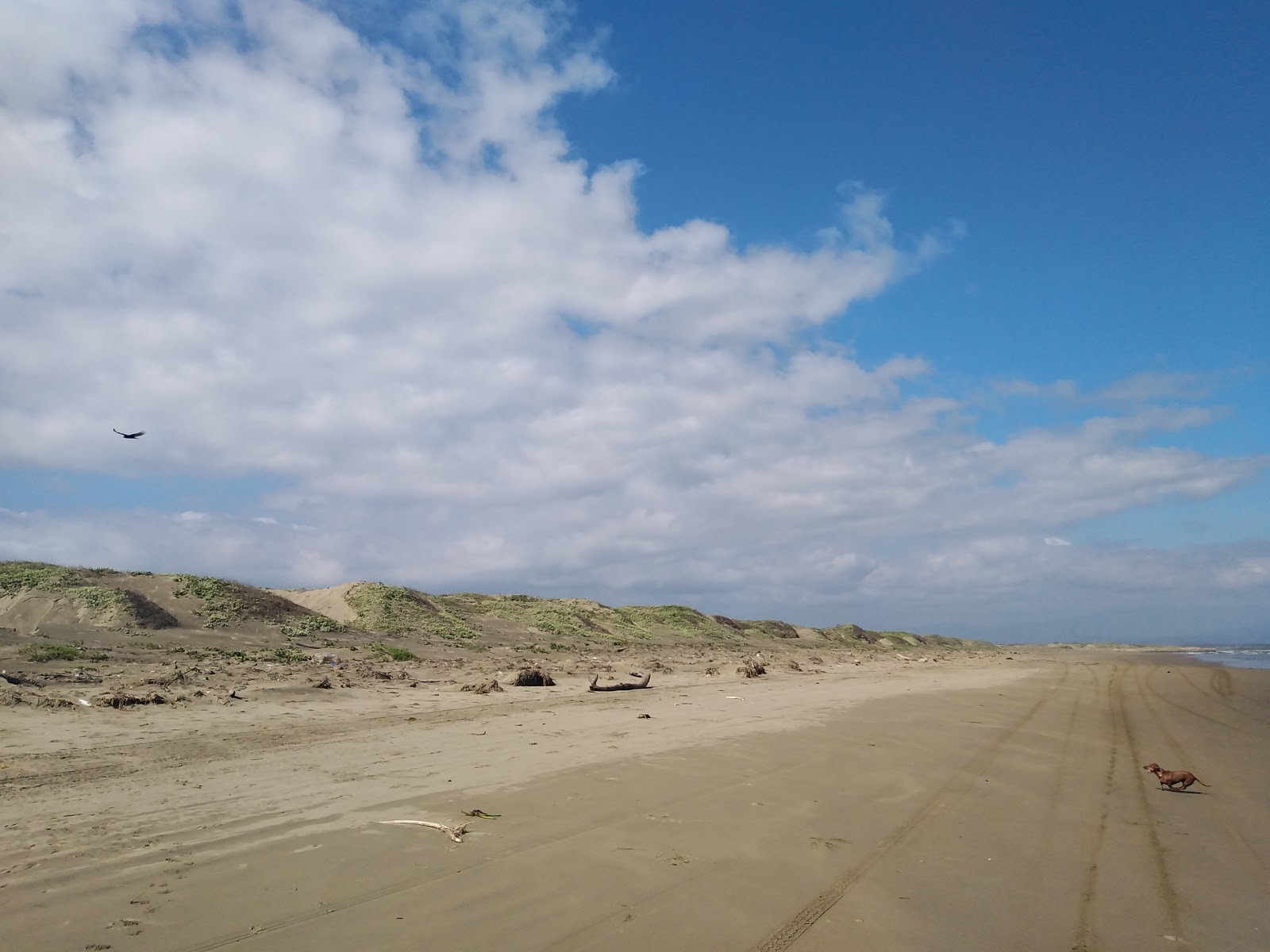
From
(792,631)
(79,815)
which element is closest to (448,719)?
(79,815)

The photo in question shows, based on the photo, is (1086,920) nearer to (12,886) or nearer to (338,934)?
(338,934)

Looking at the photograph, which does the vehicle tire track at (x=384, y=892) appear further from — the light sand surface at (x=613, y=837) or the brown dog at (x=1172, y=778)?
the brown dog at (x=1172, y=778)

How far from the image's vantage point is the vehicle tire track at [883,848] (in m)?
4.38

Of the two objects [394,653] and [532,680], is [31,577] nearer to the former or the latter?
[394,653]

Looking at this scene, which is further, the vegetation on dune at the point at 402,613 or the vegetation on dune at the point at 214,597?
the vegetation on dune at the point at 402,613

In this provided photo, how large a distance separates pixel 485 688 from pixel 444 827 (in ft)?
33.8

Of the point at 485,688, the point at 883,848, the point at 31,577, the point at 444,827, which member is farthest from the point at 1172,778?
the point at 31,577

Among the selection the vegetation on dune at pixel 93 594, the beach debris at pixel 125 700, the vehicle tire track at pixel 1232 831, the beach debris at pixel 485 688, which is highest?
the vegetation on dune at pixel 93 594

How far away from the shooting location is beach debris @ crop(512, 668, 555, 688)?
17672 millimetres

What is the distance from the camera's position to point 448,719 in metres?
12.2

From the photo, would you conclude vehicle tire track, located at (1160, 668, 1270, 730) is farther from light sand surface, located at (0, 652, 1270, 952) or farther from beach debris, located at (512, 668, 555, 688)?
beach debris, located at (512, 668, 555, 688)

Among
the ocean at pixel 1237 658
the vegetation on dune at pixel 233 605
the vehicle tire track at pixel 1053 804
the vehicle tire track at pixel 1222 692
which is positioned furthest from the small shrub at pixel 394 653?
the ocean at pixel 1237 658

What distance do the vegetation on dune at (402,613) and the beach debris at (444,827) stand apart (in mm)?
22983

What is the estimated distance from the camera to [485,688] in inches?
634
